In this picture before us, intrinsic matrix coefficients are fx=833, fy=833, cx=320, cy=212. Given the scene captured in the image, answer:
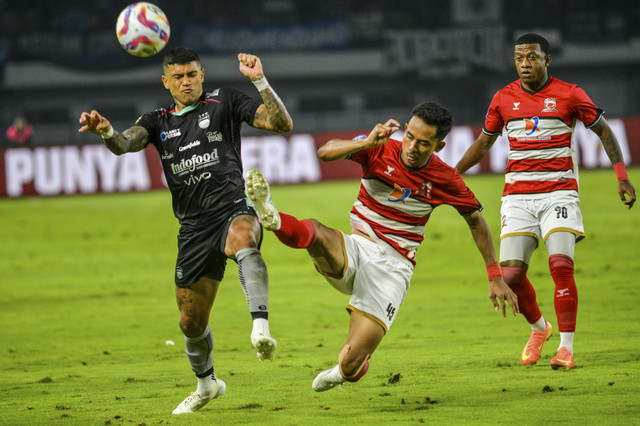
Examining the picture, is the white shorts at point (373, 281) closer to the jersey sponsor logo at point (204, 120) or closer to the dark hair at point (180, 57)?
the jersey sponsor logo at point (204, 120)

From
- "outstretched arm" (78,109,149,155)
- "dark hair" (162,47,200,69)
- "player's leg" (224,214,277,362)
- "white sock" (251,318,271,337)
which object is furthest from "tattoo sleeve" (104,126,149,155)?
"white sock" (251,318,271,337)

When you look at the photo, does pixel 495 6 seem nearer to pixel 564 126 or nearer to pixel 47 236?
pixel 47 236

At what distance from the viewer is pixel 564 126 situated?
725 centimetres

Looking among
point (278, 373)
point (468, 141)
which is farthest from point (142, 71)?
point (278, 373)

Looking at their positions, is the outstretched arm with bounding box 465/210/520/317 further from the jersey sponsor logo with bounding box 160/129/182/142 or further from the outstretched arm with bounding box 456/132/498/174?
the jersey sponsor logo with bounding box 160/129/182/142

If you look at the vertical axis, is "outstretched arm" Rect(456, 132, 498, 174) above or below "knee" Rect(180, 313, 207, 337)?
above

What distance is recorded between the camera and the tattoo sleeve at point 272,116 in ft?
19.2

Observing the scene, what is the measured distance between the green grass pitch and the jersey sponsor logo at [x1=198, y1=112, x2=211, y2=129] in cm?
212

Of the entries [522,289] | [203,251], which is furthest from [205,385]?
[522,289]

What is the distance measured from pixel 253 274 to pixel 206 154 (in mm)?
1135

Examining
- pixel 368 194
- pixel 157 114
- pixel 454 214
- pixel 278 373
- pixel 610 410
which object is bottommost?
pixel 454 214

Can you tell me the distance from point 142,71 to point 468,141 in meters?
19.4

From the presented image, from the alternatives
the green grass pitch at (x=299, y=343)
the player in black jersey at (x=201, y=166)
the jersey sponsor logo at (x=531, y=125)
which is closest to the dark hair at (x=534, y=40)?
the jersey sponsor logo at (x=531, y=125)

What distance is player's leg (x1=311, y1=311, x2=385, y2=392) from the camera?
5.99 m
